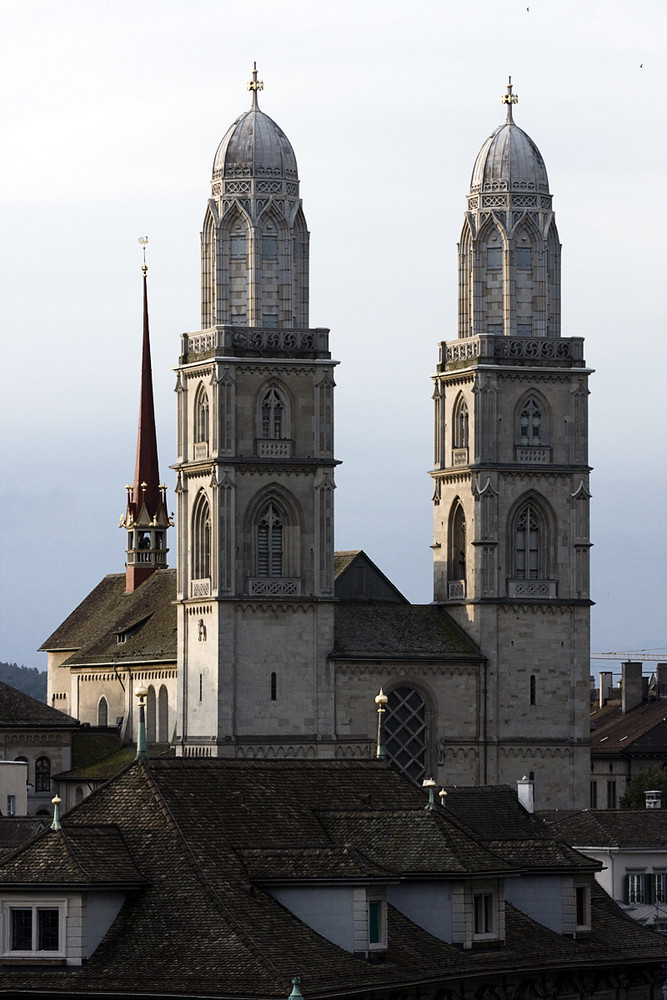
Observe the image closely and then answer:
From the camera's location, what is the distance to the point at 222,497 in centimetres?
12344

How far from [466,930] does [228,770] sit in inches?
180

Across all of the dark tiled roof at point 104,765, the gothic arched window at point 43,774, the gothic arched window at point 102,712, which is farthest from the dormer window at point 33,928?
the gothic arched window at point 102,712

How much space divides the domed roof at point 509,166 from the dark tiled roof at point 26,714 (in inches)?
1190

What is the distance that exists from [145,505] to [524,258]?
3616 cm

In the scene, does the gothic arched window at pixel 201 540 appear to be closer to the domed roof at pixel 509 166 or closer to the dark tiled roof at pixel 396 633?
the dark tiled roof at pixel 396 633

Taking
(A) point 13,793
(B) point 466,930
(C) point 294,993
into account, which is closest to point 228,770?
(B) point 466,930

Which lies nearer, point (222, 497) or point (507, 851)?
point (507, 851)

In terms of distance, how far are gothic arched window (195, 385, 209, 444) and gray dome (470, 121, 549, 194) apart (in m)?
14.9

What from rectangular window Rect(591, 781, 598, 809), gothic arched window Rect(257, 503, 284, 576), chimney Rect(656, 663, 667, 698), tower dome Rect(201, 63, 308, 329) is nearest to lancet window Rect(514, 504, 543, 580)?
gothic arched window Rect(257, 503, 284, 576)

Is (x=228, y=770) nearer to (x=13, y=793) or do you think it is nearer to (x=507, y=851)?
(x=507, y=851)

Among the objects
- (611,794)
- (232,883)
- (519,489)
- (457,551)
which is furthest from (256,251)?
(232,883)

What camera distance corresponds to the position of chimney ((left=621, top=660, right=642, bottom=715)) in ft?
557

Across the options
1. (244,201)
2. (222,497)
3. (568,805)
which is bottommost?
(568,805)

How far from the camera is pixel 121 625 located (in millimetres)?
145750
